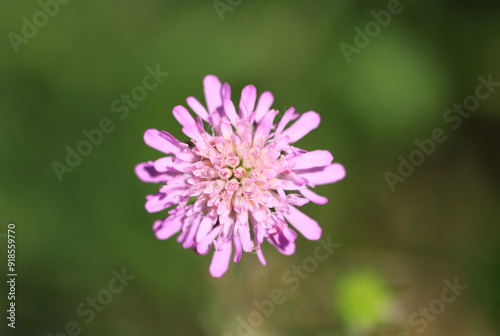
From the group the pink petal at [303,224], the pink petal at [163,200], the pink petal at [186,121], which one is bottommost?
the pink petal at [303,224]

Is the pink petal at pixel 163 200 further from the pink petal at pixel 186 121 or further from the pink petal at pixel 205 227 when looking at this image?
the pink petal at pixel 186 121

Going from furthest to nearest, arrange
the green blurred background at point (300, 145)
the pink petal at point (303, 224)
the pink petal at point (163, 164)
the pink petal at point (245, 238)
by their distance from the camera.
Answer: the green blurred background at point (300, 145), the pink petal at point (303, 224), the pink petal at point (163, 164), the pink petal at point (245, 238)

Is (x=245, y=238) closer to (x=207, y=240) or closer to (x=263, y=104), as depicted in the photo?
(x=207, y=240)

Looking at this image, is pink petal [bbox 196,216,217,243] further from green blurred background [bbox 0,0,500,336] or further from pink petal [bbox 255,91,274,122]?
green blurred background [bbox 0,0,500,336]

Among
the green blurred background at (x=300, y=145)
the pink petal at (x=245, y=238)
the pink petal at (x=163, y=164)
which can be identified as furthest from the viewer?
the green blurred background at (x=300, y=145)

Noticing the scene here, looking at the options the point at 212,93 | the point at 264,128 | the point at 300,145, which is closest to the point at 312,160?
the point at 264,128

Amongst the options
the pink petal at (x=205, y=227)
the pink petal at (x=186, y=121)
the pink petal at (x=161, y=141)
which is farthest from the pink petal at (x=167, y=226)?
the pink petal at (x=186, y=121)

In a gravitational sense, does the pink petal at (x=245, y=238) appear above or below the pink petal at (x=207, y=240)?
below

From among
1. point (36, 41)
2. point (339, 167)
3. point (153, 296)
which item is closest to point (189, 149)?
point (339, 167)
